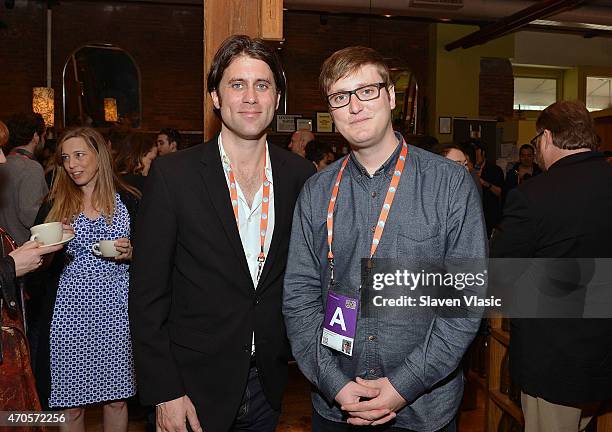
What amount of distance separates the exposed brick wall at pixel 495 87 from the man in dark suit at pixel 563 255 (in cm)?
919

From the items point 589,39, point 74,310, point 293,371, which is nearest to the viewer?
point 74,310

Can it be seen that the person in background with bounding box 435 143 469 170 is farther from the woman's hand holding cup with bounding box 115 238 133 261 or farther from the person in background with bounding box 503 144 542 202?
the person in background with bounding box 503 144 542 202

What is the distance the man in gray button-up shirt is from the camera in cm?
162

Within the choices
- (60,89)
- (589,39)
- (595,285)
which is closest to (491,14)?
(589,39)

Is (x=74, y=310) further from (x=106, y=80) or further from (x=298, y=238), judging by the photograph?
(x=106, y=80)

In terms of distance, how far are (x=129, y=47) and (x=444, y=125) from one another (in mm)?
5528

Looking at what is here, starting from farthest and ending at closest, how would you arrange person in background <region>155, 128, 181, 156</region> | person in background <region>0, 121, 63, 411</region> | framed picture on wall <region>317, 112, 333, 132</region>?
framed picture on wall <region>317, 112, 333, 132</region> → person in background <region>155, 128, 181, 156</region> → person in background <region>0, 121, 63, 411</region>

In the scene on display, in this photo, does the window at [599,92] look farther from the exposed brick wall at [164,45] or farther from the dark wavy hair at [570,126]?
the dark wavy hair at [570,126]

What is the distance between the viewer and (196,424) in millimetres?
1790

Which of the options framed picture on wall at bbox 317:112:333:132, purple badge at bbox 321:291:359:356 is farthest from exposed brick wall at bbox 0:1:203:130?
purple badge at bbox 321:291:359:356

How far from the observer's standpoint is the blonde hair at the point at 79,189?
2861mm

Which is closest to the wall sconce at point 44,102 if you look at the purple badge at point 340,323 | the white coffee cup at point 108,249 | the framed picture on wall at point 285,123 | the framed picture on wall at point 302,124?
the framed picture on wall at point 285,123

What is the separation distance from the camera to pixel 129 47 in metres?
9.41

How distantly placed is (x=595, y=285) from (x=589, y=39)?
460 inches
